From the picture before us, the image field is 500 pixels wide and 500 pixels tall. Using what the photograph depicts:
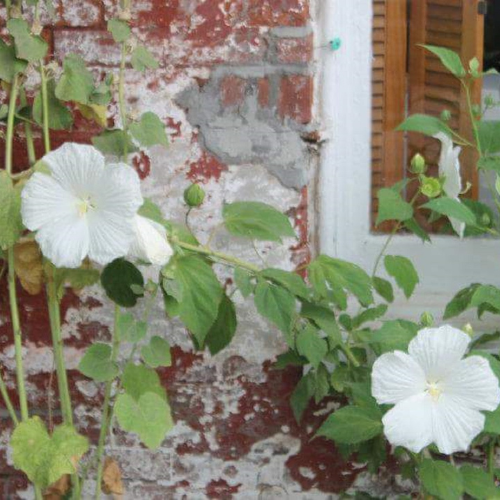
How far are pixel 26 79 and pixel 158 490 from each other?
921mm

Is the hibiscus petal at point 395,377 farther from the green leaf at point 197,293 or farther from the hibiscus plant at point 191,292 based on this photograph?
the green leaf at point 197,293

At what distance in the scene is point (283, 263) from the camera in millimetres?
2408

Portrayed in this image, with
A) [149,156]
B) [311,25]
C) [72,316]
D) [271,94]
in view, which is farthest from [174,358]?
[311,25]

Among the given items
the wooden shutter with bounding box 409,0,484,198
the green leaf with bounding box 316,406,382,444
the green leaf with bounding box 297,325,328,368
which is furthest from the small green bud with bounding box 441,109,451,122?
the green leaf with bounding box 316,406,382,444

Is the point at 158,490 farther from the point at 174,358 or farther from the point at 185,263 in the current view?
the point at 185,263

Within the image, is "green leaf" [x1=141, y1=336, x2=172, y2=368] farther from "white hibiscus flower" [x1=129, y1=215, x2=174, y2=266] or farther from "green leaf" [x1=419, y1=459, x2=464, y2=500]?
"green leaf" [x1=419, y1=459, x2=464, y2=500]

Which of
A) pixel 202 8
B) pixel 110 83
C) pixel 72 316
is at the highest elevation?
pixel 202 8

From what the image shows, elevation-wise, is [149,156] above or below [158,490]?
above

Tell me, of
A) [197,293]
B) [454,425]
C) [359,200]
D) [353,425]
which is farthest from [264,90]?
[454,425]

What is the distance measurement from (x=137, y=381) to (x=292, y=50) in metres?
0.73

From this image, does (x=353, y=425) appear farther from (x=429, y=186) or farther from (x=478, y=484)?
(x=429, y=186)

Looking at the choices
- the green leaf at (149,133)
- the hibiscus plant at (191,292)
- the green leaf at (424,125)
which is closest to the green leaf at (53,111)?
the hibiscus plant at (191,292)

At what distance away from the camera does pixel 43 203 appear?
1867mm

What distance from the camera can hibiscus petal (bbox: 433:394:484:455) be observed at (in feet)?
6.25
